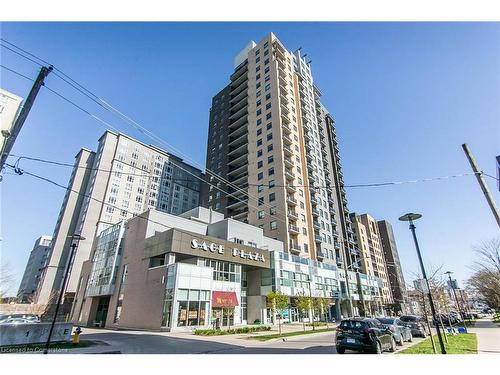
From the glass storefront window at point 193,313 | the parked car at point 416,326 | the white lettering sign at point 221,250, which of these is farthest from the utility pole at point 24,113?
the parked car at point 416,326

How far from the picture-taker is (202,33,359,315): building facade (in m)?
54.6

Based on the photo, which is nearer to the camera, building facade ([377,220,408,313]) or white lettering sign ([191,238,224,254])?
white lettering sign ([191,238,224,254])

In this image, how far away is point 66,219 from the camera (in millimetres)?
77250

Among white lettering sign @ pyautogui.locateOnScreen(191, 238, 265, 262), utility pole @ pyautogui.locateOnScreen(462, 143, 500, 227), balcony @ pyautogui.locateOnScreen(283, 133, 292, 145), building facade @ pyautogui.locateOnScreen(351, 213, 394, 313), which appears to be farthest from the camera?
building facade @ pyautogui.locateOnScreen(351, 213, 394, 313)

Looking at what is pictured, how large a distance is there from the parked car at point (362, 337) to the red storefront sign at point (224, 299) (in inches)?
829

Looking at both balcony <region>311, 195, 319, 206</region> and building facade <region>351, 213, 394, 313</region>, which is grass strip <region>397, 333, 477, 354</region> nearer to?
balcony <region>311, 195, 319, 206</region>

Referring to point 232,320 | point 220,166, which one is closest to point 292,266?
point 232,320

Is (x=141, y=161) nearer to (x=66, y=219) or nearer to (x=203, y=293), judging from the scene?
(x=66, y=219)

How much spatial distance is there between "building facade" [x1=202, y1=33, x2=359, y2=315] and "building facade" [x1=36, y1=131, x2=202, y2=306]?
1214cm

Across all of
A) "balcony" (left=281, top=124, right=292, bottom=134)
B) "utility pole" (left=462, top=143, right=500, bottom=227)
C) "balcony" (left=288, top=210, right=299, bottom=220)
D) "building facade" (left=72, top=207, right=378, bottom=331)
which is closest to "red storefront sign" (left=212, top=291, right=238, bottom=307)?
"building facade" (left=72, top=207, right=378, bottom=331)

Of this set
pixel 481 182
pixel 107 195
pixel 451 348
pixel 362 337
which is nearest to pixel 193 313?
pixel 362 337

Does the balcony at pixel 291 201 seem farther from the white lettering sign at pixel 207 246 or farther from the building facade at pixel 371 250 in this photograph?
the building facade at pixel 371 250

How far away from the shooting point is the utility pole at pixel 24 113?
34.8 ft

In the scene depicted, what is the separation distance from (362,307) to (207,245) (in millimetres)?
44249
